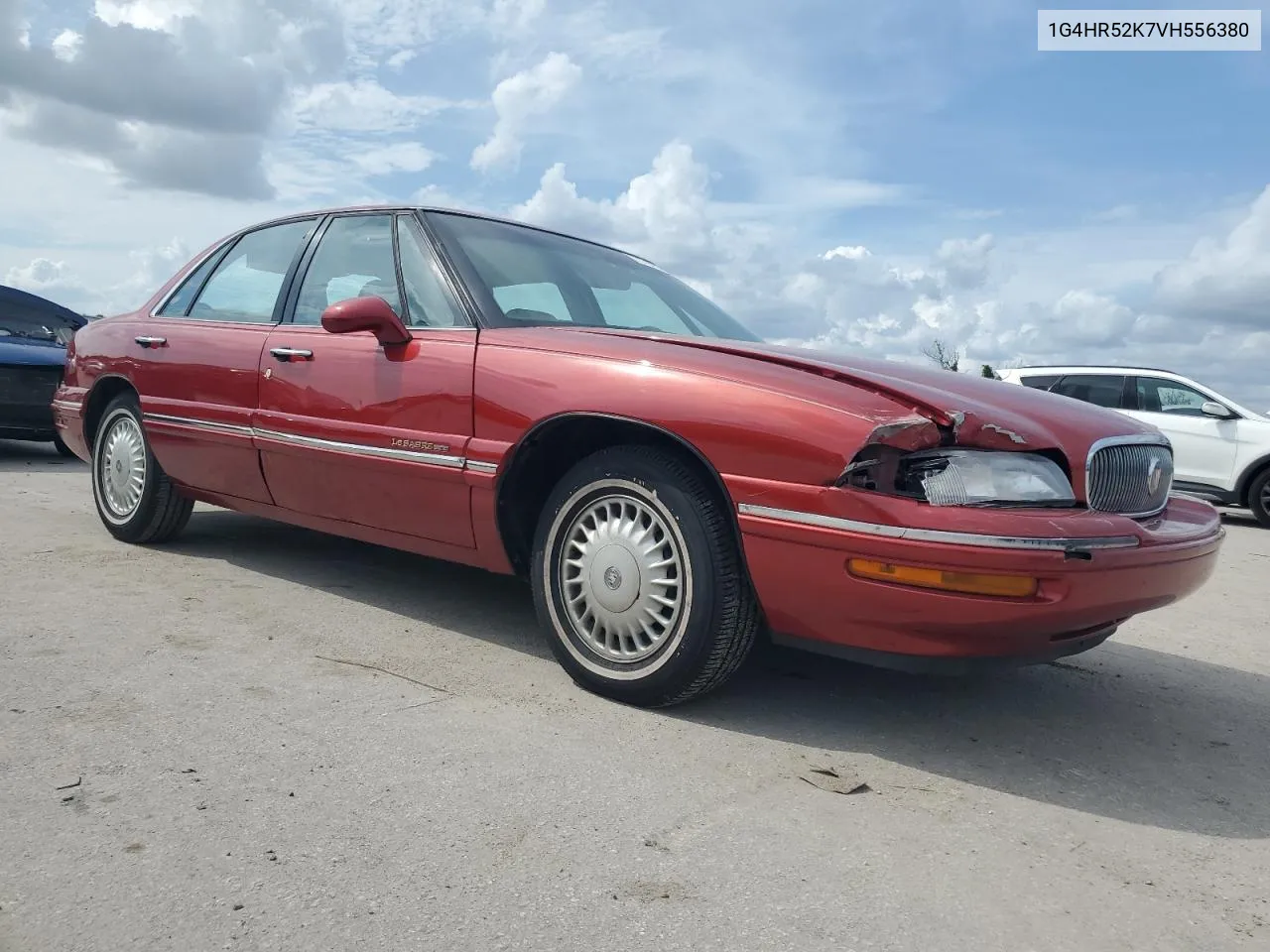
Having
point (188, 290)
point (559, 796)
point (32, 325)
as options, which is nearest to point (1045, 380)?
point (188, 290)

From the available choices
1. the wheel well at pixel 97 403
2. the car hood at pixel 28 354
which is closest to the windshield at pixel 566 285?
the wheel well at pixel 97 403

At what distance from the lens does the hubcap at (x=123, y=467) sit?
15.6ft

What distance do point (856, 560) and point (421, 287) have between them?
1911 millimetres

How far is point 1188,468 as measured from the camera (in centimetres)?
1086

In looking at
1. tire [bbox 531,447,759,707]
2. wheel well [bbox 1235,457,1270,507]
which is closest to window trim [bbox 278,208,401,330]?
tire [bbox 531,447,759,707]

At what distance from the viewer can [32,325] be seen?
9000 millimetres

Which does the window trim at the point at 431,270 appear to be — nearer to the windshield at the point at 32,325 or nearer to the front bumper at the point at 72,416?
the front bumper at the point at 72,416

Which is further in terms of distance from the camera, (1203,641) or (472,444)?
(1203,641)

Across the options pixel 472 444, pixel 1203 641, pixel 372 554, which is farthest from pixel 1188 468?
pixel 472 444

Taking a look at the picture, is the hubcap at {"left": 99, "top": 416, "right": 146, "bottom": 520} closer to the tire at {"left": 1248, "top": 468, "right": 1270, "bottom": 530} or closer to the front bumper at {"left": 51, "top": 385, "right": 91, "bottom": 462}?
the front bumper at {"left": 51, "top": 385, "right": 91, "bottom": 462}

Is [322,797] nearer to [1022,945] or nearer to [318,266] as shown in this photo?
[1022,945]

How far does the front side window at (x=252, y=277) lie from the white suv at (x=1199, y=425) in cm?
862

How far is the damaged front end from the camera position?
2486 millimetres

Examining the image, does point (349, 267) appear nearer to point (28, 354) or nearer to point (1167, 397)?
point (28, 354)
